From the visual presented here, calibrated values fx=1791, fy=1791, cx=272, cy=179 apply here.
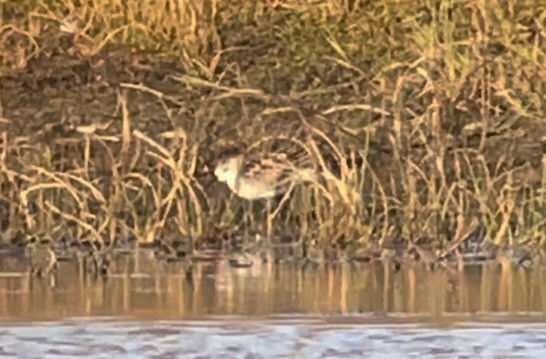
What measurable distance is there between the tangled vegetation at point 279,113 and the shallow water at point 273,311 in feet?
0.46

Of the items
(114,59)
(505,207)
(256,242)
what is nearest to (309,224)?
(256,242)

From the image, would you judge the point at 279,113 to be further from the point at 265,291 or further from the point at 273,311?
the point at 273,311

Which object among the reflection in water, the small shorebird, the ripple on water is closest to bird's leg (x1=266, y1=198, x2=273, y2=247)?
the small shorebird

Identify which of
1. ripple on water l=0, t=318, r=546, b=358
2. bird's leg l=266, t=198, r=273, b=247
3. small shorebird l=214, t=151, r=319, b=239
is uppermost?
small shorebird l=214, t=151, r=319, b=239

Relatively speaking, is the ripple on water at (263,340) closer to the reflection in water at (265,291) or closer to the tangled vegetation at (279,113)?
the reflection in water at (265,291)

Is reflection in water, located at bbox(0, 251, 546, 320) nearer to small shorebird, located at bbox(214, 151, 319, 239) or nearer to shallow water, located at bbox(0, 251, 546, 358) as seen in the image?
shallow water, located at bbox(0, 251, 546, 358)

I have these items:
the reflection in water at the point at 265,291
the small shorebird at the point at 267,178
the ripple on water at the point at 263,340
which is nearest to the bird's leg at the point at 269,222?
the small shorebird at the point at 267,178

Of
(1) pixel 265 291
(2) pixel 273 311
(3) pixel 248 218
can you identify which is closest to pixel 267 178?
(3) pixel 248 218

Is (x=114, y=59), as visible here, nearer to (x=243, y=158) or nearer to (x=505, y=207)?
(x=243, y=158)

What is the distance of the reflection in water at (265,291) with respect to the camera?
263 centimetres

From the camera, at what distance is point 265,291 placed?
9.05 feet

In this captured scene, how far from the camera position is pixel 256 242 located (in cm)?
302

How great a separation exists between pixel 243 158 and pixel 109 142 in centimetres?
24

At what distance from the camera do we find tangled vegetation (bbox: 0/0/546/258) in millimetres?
3064
